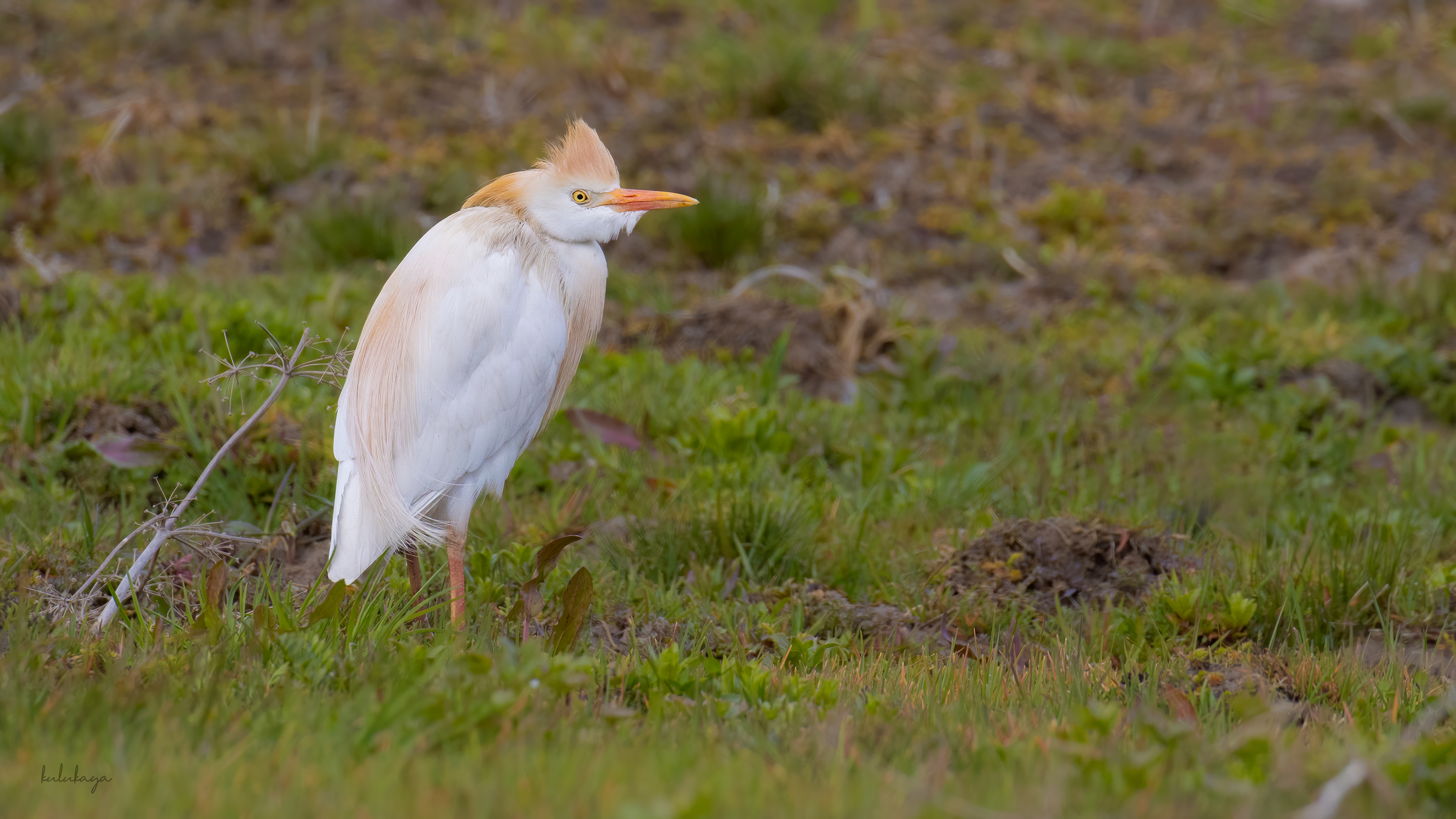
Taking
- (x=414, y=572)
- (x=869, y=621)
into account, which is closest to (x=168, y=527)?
(x=414, y=572)

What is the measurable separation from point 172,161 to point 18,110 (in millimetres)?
1027

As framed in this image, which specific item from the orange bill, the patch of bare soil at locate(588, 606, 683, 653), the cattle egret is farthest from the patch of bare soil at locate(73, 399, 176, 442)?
the orange bill

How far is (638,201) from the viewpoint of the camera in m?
3.90

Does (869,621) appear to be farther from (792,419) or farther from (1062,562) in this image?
(792,419)

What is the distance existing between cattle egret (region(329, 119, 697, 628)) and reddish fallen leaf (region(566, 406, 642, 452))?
46.8 inches

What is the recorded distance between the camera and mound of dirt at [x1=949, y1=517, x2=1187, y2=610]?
4328 millimetres

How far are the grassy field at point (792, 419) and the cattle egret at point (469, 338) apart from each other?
12.2 inches

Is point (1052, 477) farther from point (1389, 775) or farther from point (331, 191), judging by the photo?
point (331, 191)

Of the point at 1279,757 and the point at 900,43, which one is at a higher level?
the point at 900,43

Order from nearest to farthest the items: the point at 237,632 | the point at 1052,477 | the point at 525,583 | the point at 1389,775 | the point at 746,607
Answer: the point at 1389,775, the point at 237,632, the point at 525,583, the point at 746,607, the point at 1052,477

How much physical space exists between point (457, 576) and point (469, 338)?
720 mm

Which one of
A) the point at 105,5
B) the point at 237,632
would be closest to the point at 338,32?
the point at 105,5

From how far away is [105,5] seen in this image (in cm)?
1062

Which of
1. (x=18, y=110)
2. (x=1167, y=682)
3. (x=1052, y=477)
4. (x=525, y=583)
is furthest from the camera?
(x=18, y=110)
